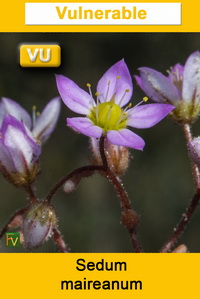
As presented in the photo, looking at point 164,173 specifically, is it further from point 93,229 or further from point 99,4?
point 99,4

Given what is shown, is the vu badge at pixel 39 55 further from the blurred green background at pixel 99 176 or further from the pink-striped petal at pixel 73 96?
the blurred green background at pixel 99 176

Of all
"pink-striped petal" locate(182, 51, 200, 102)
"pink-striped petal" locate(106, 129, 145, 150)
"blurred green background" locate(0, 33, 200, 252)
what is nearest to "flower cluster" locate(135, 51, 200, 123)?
"pink-striped petal" locate(182, 51, 200, 102)

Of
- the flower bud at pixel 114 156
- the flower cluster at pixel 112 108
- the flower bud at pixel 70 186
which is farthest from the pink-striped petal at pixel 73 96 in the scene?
the flower bud at pixel 70 186

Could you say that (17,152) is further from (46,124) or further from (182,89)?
(182,89)

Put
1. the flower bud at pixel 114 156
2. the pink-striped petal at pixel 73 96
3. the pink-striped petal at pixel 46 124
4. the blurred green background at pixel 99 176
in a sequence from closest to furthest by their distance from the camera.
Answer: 1. the pink-striped petal at pixel 73 96
2. the flower bud at pixel 114 156
3. the pink-striped petal at pixel 46 124
4. the blurred green background at pixel 99 176
